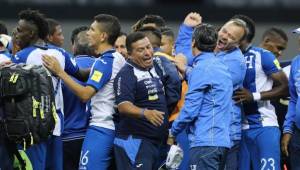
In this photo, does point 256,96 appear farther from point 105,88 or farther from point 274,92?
point 105,88

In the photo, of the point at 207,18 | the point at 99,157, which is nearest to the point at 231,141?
the point at 99,157

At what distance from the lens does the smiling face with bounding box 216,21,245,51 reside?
8719 mm

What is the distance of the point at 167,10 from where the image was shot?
1477 cm

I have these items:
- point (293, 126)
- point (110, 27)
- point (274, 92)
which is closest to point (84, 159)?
point (110, 27)

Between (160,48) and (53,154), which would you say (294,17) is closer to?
(160,48)

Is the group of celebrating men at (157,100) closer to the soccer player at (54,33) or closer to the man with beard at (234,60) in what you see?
the man with beard at (234,60)

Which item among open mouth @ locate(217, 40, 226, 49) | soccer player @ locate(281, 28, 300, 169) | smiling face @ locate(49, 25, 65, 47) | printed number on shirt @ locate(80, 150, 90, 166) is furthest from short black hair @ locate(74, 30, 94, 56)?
soccer player @ locate(281, 28, 300, 169)

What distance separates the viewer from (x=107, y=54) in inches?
346

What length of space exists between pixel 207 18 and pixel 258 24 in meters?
0.79

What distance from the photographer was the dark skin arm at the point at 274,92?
873 cm

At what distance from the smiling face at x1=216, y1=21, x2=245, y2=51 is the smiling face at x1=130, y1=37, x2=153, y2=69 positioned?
0.62 m

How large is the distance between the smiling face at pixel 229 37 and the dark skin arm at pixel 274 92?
0.41 metres

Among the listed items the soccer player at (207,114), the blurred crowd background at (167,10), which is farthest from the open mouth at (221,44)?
the blurred crowd background at (167,10)

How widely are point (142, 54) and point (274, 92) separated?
1318 mm
